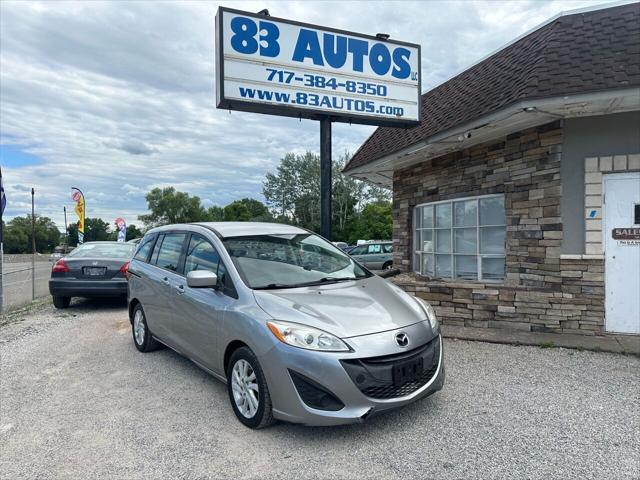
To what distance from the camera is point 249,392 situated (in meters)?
3.53

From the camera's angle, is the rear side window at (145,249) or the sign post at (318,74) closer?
the rear side window at (145,249)

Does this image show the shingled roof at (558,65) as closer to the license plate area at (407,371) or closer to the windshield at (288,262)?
the windshield at (288,262)

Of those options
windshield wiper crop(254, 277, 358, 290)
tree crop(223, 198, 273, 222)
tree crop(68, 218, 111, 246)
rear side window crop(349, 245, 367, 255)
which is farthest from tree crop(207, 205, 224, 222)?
windshield wiper crop(254, 277, 358, 290)

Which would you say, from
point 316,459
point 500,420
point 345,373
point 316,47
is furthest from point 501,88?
point 316,459

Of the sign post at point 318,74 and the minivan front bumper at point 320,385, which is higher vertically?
the sign post at point 318,74

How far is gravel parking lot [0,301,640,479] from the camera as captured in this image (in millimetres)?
2961

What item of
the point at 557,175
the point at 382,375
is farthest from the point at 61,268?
the point at 557,175

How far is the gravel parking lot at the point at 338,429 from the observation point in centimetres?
296

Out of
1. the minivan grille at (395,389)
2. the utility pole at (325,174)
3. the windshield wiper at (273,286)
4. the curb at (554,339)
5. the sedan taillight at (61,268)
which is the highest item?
the utility pole at (325,174)

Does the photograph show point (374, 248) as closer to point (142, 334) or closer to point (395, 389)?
point (142, 334)

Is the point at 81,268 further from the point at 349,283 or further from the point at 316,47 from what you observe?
the point at 349,283

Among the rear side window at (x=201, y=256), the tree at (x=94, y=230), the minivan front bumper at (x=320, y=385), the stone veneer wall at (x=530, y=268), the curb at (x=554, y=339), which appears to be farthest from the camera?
the tree at (x=94, y=230)

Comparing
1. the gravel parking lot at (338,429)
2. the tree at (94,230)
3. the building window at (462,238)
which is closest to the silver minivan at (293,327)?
the gravel parking lot at (338,429)

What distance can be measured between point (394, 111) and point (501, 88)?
1877 millimetres
